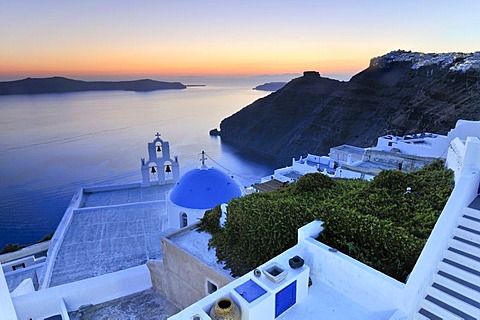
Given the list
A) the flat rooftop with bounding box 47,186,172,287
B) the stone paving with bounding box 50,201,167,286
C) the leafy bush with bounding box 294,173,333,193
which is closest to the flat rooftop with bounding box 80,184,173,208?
the flat rooftop with bounding box 47,186,172,287

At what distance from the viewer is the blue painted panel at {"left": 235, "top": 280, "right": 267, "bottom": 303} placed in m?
5.04

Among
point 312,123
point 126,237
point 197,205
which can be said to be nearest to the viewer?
point 197,205

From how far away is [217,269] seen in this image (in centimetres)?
798

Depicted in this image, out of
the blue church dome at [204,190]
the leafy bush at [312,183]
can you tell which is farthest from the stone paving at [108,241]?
the leafy bush at [312,183]

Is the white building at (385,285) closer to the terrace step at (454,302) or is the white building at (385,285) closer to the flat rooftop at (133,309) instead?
the terrace step at (454,302)

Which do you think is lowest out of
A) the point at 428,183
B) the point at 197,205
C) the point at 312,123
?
the point at 312,123

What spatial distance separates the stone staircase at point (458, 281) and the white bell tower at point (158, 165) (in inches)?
807

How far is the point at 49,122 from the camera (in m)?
88.2

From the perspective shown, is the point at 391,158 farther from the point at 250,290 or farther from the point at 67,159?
the point at 67,159

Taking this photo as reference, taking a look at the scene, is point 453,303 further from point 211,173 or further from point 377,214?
point 211,173

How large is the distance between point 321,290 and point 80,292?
889cm

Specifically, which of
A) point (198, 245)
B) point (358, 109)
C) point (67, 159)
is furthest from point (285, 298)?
point (358, 109)

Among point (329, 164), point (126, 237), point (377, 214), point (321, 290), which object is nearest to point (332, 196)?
point (377, 214)

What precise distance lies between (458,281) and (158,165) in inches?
852
